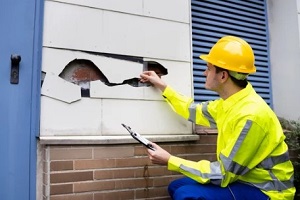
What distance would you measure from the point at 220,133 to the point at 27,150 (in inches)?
54.6

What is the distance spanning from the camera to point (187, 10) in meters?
3.10

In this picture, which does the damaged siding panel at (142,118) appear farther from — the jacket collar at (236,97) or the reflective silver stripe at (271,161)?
the reflective silver stripe at (271,161)

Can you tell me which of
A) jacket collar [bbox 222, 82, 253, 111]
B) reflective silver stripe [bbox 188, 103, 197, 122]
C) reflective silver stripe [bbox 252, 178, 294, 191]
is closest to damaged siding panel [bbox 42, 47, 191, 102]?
reflective silver stripe [bbox 188, 103, 197, 122]

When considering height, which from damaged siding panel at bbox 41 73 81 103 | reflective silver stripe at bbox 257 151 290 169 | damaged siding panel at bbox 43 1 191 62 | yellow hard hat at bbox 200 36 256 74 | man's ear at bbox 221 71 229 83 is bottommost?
reflective silver stripe at bbox 257 151 290 169

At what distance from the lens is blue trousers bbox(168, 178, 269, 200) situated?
2152 mm

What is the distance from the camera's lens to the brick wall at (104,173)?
2.38 meters

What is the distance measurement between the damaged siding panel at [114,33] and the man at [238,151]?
0.59 meters

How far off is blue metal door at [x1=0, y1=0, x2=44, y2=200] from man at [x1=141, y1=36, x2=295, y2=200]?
900 mm

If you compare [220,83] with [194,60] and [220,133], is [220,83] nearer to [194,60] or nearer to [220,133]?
[220,133]

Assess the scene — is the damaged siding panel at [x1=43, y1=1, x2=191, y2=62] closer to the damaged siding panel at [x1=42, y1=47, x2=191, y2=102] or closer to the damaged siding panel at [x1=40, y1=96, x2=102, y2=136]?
the damaged siding panel at [x1=42, y1=47, x2=191, y2=102]

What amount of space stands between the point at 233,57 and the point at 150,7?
0.92 m

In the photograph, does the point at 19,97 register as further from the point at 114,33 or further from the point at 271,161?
the point at 271,161

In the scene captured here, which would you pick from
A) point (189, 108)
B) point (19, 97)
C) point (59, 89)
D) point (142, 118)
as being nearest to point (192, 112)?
point (189, 108)

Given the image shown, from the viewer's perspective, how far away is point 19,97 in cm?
241
